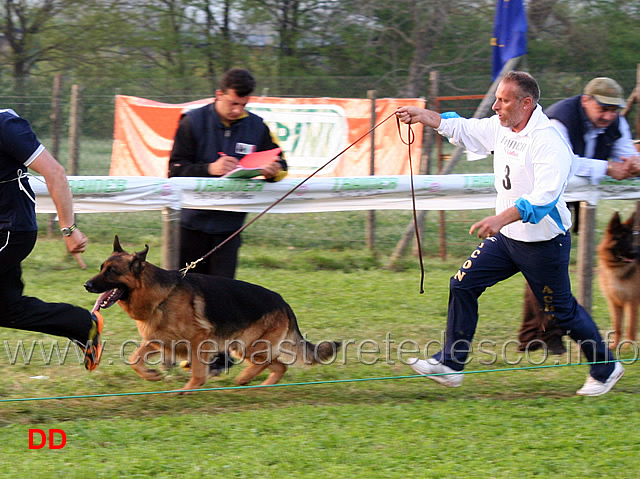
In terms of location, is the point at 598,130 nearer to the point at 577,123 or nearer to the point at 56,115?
the point at 577,123

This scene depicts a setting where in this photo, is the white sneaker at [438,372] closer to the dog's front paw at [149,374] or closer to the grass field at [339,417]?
the grass field at [339,417]

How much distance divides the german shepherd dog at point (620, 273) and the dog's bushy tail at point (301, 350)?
7.57 ft

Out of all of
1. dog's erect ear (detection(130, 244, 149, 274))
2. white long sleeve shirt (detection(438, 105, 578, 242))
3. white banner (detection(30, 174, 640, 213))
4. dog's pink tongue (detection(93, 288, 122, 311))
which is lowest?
dog's pink tongue (detection(93, 288, 122, 311))

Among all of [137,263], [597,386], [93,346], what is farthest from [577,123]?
[93,346]

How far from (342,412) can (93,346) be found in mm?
1530

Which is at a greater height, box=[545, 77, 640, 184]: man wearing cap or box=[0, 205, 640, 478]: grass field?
box=[545, 77, 640, 184]: man wearing cap

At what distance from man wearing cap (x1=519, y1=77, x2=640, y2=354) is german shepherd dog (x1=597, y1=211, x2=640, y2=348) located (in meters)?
Answer: 0.42

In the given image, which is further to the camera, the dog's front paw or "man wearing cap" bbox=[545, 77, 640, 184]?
"man wearing cap" bbox=[545, 77, 640, 184]

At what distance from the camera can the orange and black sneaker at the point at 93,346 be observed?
15.3ft

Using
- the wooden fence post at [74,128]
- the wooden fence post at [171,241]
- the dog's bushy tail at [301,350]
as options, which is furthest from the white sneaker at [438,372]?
the wooden fence post at [74,128]

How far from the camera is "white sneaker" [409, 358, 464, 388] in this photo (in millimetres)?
4930

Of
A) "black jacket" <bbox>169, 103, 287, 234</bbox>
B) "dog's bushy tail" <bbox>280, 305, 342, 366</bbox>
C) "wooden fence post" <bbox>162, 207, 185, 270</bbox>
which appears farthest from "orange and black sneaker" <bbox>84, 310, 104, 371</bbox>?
"dog's bushy tail" <bbox>280, 305, 342, 366</bbox>

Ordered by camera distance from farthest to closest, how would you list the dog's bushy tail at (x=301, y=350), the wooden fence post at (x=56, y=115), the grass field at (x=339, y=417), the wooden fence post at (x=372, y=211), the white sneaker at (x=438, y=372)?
the wooden fence post at (x=56, y=115) < the wooden fence post at (x=372, y=211) < the dog's bushy tail at (x=301, y=350) < the white sneaker at (x=438, y=372) < the grass field at (x=339, y=417)

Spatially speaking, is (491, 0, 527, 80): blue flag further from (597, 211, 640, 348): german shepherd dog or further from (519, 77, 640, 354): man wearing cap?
(597, 211, 640, 348): german shepherd dog
